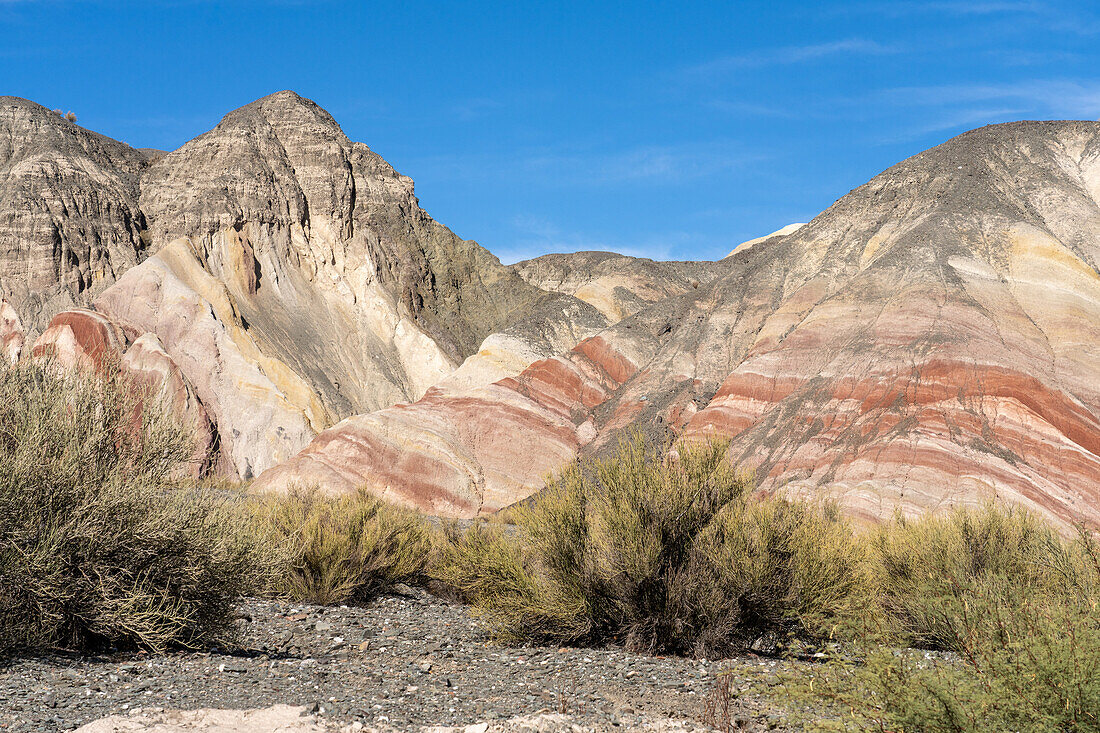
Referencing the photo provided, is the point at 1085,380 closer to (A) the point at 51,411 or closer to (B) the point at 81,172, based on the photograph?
(A) the point at 51,411

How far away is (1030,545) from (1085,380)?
18584mm

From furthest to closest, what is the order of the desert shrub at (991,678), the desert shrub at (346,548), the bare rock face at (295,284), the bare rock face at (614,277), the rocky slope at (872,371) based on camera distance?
the bare rock face at (614,277) → the bare rock face at (295,284) → the rocky slope at (872,371) → the desert shrub at (346,548) → the desert shrub at (991,678)

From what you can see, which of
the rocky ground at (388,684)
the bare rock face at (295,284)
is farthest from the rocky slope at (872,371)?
the rocky ground at (388,684)

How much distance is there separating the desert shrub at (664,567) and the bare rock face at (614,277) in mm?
42326

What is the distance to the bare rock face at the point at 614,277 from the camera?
60.0m

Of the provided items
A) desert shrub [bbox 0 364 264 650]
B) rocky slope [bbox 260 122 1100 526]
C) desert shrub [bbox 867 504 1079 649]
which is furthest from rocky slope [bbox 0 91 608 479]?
desert shrub [bbox 0 364 264 650]

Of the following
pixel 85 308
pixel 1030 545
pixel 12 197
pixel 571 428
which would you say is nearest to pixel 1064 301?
pixel 571 428

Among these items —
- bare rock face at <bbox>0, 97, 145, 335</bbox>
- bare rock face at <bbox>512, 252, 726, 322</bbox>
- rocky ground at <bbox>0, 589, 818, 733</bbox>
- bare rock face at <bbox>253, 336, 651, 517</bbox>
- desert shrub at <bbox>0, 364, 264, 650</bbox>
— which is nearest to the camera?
rocky ground at <bbox>0, 589, 818, 733</bbox>

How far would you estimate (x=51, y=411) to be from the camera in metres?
9.23

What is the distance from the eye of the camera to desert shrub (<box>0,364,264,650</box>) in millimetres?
8477

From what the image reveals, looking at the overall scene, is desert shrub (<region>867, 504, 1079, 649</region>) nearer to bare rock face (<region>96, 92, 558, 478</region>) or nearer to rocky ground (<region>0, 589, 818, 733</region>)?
rocky ground (<region>0, 589, 818, 733</region>)

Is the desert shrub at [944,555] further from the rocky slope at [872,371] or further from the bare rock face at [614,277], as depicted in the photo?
the bare rock face at [614,277]

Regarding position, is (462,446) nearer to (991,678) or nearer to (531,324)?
(531,324)

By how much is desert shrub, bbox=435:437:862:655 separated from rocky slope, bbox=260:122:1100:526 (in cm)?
1326
